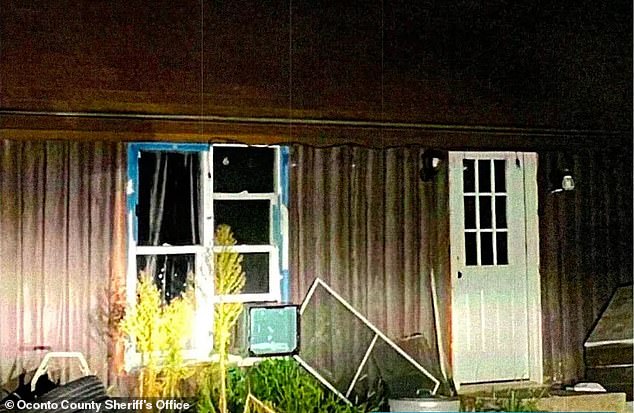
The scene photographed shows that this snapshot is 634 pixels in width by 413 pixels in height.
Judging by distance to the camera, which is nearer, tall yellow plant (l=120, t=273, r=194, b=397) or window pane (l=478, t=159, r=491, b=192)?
tall yellow plant (l=120, t=273, r=194, b=397)

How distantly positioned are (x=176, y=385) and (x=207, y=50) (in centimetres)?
51

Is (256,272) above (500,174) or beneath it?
beneath

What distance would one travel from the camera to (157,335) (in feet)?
4.78

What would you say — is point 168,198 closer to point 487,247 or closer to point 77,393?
point 77,393

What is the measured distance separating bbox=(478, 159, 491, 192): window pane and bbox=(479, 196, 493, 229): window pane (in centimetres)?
2

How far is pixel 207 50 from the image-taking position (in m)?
1.49

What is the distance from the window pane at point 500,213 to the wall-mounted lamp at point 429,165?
0.36ft

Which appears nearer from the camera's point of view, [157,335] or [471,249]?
[157,335]

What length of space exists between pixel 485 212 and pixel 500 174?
7cm

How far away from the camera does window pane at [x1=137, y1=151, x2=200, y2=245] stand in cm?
146

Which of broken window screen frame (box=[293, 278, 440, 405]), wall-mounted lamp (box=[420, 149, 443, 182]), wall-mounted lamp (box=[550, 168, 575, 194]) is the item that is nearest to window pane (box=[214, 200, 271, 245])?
broken window screen frame (box=[293, 278, 440, 405])

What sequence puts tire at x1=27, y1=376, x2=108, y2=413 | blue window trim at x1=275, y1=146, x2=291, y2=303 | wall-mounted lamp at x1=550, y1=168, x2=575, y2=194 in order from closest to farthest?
tire at x1=27, y1=376, x2=108, y2=413, blue window trim at x1=275, y1=146, x2=291, y2=303, wall-mounted lamp at x1=550, y1=168, x2=575, y2=194

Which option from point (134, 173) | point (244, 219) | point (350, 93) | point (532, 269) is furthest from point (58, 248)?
point (532, 269)

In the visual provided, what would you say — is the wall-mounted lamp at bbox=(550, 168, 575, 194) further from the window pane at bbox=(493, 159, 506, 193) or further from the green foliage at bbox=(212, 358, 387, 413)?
the green foliage at bbox=(212, 358, 387, 413)
